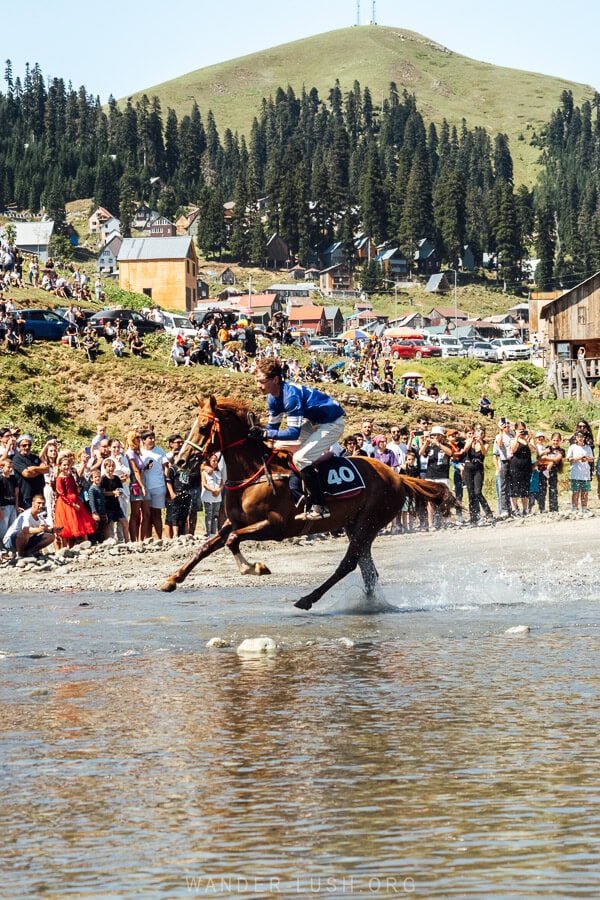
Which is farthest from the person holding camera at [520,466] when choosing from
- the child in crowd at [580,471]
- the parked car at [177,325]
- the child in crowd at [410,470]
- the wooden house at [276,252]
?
the wooden house at [276,252]

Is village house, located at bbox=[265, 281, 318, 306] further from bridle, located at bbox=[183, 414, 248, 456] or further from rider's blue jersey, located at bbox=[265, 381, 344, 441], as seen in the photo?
bridle, located at bbox=[183, 414, 248, 456]

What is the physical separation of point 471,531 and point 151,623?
436 inches

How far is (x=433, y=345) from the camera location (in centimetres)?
10025

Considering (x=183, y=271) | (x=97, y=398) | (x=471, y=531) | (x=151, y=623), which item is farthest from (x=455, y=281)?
(x=151, y=623)

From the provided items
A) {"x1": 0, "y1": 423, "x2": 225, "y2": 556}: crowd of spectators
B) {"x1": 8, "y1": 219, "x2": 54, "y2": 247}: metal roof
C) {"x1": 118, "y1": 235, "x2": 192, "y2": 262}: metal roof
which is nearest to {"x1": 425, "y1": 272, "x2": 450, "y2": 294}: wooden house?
{"x1": 118, "y1": 235, "x2": 192, "y2": 262}: metal roof

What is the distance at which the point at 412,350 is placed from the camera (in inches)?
3664

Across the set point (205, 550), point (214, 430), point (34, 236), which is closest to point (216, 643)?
point (205, 550)

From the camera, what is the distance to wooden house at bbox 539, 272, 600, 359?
73438 millimetres

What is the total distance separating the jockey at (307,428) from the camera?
14.5 metres

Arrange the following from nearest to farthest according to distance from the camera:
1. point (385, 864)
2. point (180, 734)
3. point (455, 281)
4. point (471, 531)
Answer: point (385, 864) < point (180, 734) < point (471, 531) < point (455, 281)

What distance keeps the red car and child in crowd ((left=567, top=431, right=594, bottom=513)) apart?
61.4 meters

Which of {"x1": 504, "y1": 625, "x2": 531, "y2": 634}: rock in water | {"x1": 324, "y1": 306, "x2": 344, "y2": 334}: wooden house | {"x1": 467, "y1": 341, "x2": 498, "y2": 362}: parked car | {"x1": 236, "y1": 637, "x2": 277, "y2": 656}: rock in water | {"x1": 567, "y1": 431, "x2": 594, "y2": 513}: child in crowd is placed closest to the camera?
{"x1": 236, "y1": 637, "x2": 277, "y2": 656}: rock in water

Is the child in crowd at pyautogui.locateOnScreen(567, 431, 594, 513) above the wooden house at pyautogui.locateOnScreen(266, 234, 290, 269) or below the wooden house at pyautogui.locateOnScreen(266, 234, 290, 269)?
below

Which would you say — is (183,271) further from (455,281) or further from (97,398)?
(97,398)
